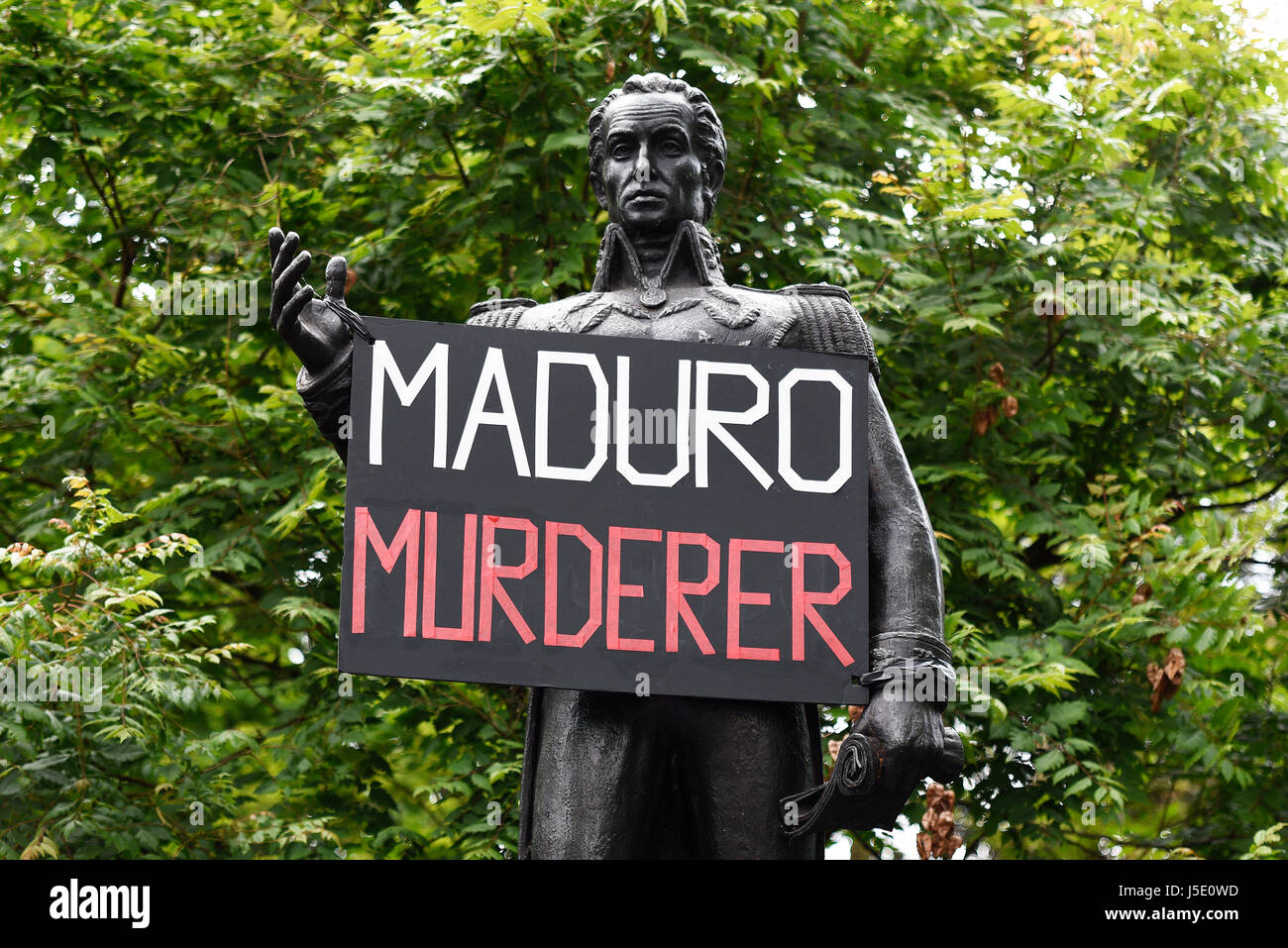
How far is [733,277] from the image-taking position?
13.1 m

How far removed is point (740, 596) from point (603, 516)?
50cm

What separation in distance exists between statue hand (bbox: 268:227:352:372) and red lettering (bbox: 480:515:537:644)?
0.82 m

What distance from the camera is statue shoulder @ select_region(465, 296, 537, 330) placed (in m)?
6.95

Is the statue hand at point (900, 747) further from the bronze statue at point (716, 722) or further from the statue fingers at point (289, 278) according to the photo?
the statue fingers at point (289, 278)

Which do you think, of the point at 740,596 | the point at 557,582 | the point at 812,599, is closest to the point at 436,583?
the point at 557,582

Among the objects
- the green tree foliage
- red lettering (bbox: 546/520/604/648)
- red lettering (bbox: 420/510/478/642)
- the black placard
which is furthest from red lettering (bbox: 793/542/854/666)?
the green tree foliage

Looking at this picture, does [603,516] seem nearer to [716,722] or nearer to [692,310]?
[716,722]

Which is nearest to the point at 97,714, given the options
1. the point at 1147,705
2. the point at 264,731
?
the point at 264,731

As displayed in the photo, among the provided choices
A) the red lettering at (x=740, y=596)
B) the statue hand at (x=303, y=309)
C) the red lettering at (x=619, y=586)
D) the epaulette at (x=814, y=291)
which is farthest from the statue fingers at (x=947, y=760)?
the statue hand at (x=303, y=309)

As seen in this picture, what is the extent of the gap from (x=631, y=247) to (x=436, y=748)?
598cm

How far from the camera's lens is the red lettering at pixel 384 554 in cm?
589

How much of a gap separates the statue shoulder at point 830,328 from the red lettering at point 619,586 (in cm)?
102

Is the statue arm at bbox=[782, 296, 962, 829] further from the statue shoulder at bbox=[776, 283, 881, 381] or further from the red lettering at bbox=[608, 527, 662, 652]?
the red lettering at bbox=[608, 527, 662, 652]
